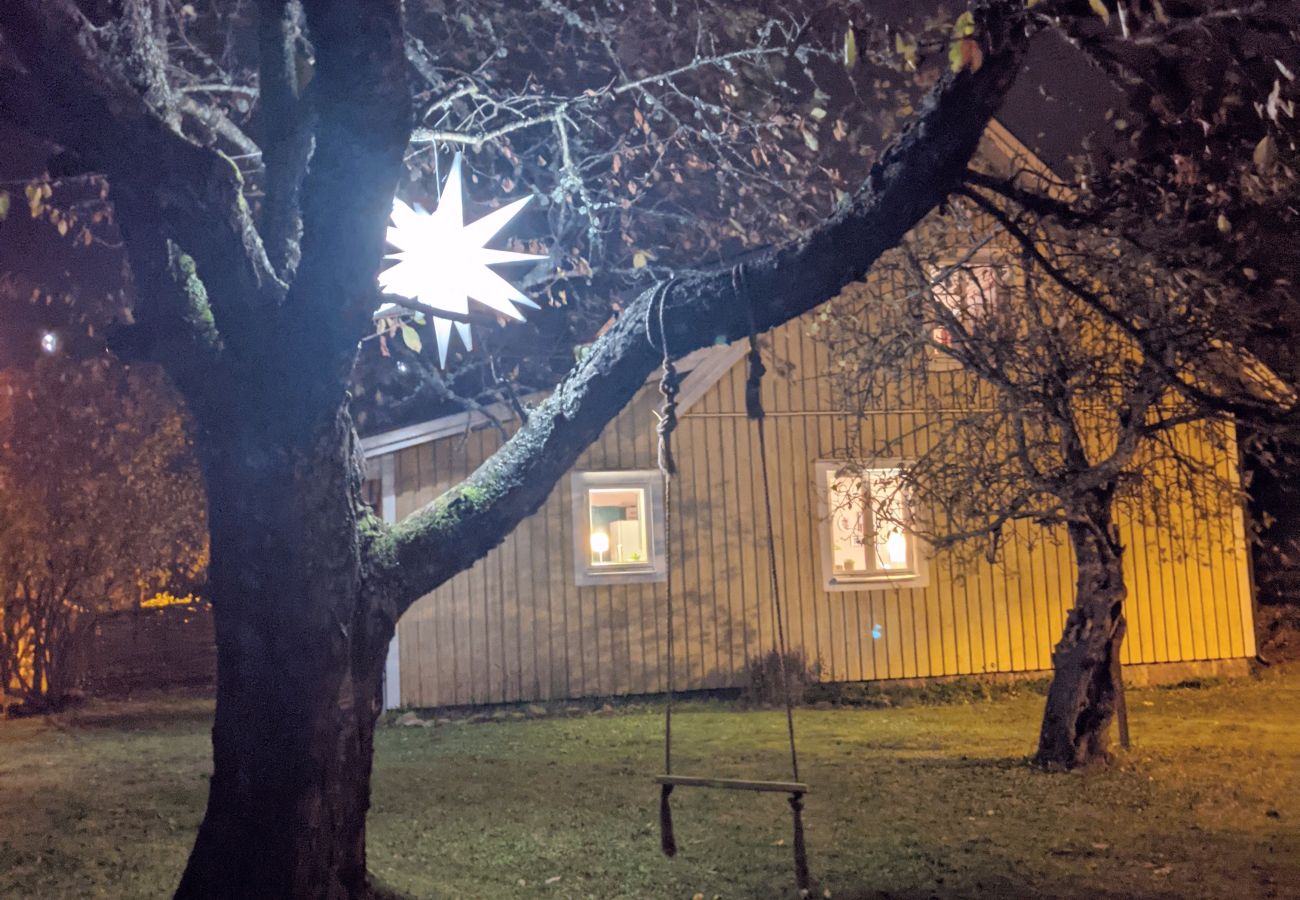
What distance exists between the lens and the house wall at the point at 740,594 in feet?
43.1

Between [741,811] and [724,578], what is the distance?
5.91m

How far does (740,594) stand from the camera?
13.9 meters

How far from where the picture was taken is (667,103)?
32.9 feet

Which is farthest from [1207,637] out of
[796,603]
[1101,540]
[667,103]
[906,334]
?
[667,103]

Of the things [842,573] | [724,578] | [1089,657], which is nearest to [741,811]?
[1089,657]

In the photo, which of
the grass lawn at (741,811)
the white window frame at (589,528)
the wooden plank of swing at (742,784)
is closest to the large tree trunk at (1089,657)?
the grass lawn at (741,811)

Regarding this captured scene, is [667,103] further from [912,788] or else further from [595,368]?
[912,788]

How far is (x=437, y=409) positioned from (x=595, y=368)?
1263cm

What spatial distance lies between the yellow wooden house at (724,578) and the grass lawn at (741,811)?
1.10m

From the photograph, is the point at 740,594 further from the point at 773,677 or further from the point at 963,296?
the point at 963,296

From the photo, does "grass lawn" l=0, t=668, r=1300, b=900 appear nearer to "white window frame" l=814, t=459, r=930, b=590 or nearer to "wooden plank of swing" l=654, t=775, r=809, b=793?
"wooden plank of swing" l=654, t=775, r=809, b=793

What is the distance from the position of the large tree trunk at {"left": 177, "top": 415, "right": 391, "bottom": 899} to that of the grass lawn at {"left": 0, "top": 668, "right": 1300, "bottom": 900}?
1.18 metres

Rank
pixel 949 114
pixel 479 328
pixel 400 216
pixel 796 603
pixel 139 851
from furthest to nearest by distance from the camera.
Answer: pixel 479 328 < pixel 796 603 < pixel 139 851 < pixel 400 216 < pixel 949 114

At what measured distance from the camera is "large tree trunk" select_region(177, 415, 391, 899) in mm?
4781
